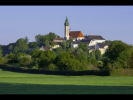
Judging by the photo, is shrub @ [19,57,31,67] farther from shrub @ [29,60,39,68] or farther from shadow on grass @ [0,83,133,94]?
shadow on grass @ [0,83,133,94]

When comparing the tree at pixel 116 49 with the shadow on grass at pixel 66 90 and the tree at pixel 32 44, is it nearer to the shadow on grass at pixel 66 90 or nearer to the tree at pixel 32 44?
the shadow on grass at pixel 66 90

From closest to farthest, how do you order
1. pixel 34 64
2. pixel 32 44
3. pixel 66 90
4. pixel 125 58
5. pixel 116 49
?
pixel 66 90, pixel 125 58, pixel 116 49, pixel 34 64, pixel 32 44

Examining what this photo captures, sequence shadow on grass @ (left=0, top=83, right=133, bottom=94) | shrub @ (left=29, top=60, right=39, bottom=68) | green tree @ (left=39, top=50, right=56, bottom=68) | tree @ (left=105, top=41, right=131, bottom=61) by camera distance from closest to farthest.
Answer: shadow on grass @ (left=0, top=83, right=133, bottom=94)
tree @ (left=105, top=41, right=131, bottom=61)
green tree @ (left=39, top=50, right=56, bottom=68)
shrub @ (left=29, top=60, right=39, bottom=68)

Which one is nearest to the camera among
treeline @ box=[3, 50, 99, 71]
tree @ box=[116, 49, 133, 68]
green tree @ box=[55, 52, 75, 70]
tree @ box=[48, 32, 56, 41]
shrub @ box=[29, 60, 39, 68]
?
tree @ box=[116, 49, 133, 68]

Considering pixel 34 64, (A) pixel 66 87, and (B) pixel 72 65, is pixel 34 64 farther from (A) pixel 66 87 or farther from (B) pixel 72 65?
(A) pixel 66 87

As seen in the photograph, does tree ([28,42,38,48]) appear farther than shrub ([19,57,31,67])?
Yes

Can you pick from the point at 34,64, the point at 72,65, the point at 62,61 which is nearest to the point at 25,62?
the point at 34,64

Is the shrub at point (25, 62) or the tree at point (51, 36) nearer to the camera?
the shrub at point (25, 62)

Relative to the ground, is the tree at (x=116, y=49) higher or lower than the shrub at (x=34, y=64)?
higher

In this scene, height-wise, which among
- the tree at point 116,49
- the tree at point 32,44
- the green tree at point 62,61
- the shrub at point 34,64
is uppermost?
the tree at point 32,44

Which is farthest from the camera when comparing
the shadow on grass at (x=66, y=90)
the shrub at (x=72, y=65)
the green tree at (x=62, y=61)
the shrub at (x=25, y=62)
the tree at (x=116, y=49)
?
the shrub at (x=25, y=62)

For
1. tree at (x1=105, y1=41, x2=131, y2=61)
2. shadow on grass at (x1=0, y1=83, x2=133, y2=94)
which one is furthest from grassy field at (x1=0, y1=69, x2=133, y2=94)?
tree at (x1=105, y1=41, x2=131, y2=61)

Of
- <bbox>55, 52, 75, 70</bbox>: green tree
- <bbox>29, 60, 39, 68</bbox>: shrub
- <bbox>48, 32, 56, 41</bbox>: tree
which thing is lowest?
<bbox>29, 60, 39, 68</bbox>: shrub

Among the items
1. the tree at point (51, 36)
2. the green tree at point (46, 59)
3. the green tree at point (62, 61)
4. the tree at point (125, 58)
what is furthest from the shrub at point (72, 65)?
the tree at point (51, 36)
